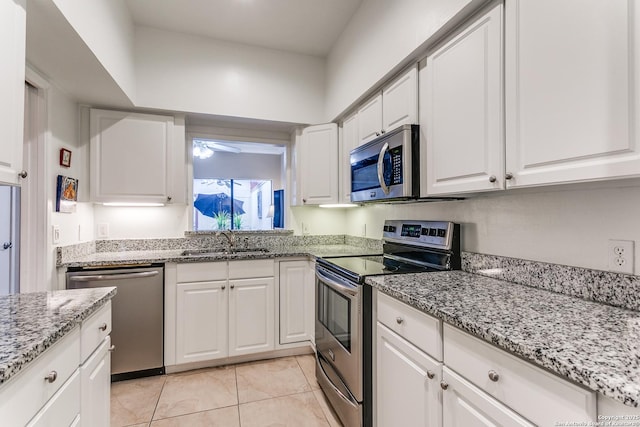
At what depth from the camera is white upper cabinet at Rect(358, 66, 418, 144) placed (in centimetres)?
170

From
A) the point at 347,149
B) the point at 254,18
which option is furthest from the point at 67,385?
the point at 254,18

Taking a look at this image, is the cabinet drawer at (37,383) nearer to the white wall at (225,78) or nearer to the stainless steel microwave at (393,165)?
the stainless steel microwave at (393,165)

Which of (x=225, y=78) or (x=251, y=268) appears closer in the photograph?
(x=251, y=268)

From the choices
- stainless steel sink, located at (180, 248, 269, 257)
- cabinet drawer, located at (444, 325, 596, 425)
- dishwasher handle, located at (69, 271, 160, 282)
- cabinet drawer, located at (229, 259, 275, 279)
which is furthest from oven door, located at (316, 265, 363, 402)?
dishwasher handle, located at (69, 271, 160, 282)

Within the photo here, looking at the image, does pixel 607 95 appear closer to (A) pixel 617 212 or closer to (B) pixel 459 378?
(A) pixel 617 212

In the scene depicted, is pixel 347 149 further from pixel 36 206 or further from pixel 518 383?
pixel 36 206

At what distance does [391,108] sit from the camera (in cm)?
191

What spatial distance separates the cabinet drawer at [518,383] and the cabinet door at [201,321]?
72.9 inches

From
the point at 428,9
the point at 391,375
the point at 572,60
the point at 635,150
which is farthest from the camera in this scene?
the point at 428,9

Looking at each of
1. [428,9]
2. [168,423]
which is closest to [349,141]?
[428,9]

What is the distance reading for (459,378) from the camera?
99 cm

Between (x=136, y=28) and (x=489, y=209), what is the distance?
284 centimetres

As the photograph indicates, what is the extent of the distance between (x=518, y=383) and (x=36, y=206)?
8.47 feet

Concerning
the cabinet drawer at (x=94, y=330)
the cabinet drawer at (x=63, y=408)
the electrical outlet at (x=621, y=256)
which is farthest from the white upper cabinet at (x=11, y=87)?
the electrical outlet at (x=621, y=256)
